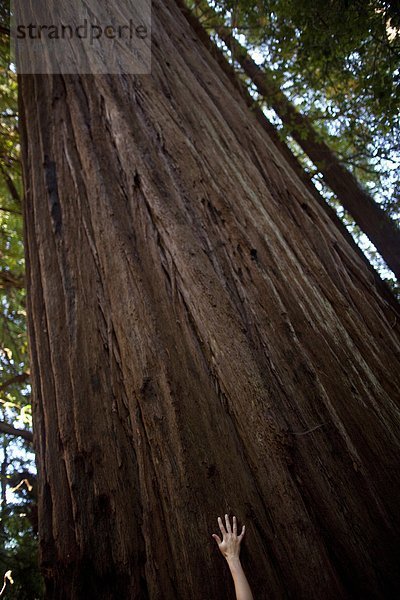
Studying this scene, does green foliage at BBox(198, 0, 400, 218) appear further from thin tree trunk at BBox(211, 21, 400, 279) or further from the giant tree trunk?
the giant tree trunk

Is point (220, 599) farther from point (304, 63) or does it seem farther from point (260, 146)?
point (304, 63)

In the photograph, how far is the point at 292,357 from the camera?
135 centimetres

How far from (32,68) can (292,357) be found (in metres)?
2.76

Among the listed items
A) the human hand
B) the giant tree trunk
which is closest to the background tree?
the giant tree trunk

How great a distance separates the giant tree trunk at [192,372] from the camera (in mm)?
1140

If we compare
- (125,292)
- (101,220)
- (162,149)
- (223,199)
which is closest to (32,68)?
(162,149)

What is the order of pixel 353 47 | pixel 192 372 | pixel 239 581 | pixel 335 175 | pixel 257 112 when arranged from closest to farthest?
pixel 239 581
pixel 192 372
pixel 353 47
pixel 257 112
pixel 335 175

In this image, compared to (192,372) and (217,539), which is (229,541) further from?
(192,372)

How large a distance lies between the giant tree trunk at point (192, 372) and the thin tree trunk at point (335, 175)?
2729mm

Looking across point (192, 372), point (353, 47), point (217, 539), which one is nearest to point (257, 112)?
point (353, 47)

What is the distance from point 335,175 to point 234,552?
4.97 meters

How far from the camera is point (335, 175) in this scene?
4.98 m

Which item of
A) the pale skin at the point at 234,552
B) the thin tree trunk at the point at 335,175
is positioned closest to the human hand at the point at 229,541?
the pale skin at the point at 234,552

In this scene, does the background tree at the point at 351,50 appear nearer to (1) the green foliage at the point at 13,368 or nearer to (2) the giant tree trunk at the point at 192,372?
(2) the giant tree trunk at the point at 192,372
